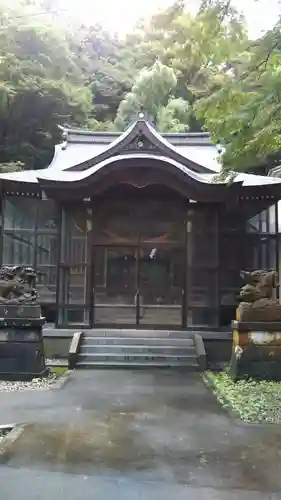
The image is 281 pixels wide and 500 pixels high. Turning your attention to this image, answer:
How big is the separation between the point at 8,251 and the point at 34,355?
4784 millimetres

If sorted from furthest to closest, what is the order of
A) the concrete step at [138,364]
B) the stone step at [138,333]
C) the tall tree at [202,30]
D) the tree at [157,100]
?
1. the tree at [157,100]
2. the stone step at [138,333]
3. the concrete step at [138,364]
4. the tall tree at [202,30]

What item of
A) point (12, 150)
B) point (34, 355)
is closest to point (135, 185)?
point (34, 355)

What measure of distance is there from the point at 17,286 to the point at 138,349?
297 centimetres

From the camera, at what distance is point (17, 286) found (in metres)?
8.88

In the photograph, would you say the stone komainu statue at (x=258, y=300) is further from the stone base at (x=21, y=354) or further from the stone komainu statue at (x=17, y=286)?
the stone komainu statue at (x=17, y=286)

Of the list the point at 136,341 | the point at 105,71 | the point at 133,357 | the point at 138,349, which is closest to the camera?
the point at 133,357

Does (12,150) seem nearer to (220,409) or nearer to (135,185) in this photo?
(135,185)

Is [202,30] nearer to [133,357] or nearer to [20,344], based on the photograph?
[20,344]

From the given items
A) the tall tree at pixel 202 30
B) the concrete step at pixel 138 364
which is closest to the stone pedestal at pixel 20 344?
the concrete step at pixel 138 364

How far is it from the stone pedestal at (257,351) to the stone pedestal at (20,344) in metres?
3.49

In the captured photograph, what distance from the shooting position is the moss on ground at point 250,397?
5.99 meters

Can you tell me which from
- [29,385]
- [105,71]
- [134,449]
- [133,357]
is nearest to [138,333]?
[133,357]

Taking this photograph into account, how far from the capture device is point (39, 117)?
23188mm

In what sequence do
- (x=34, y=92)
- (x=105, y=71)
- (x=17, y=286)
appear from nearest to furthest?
(x=17, y=286), (x=34, y=92), (x=105, y=71)
